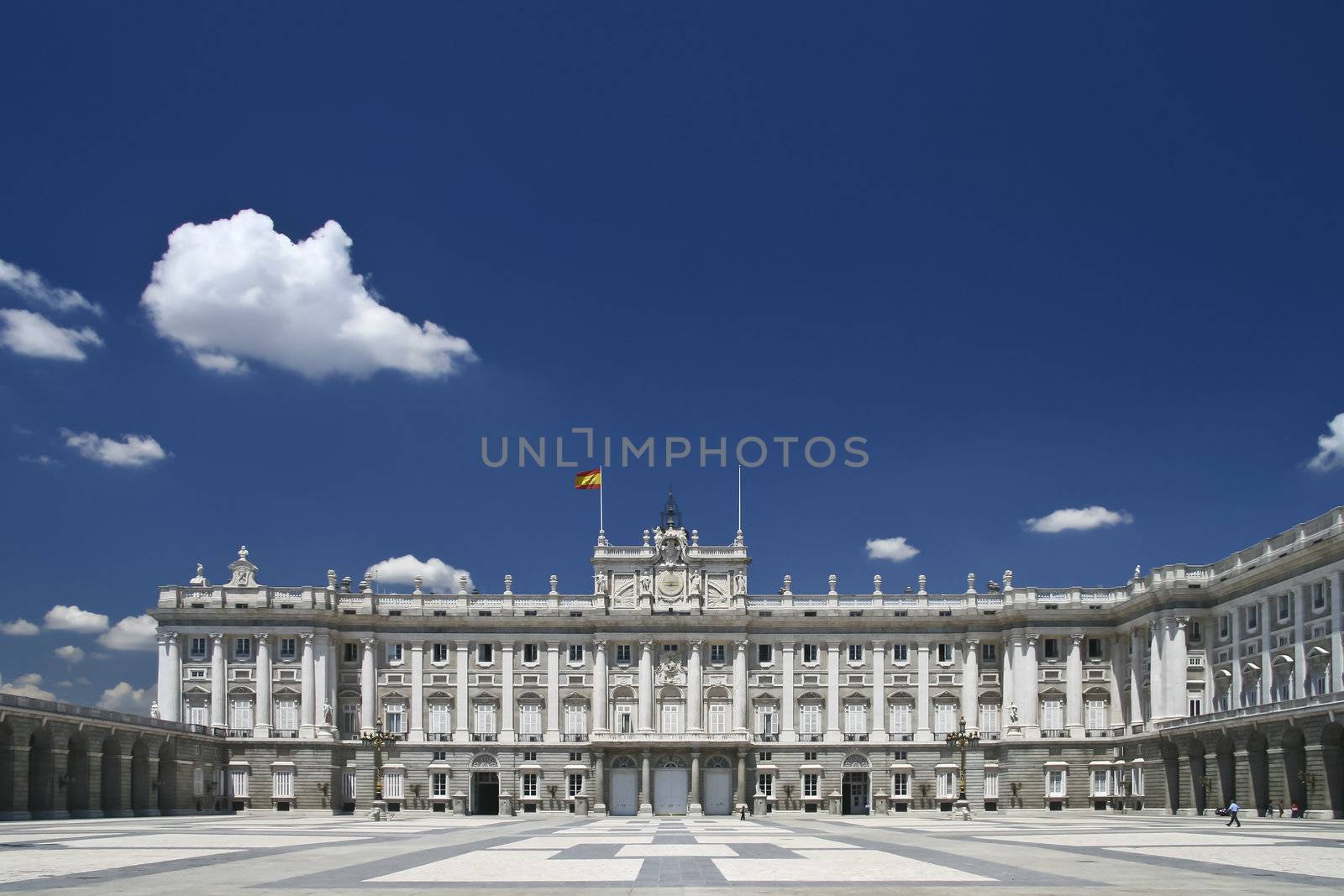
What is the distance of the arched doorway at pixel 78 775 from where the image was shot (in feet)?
268

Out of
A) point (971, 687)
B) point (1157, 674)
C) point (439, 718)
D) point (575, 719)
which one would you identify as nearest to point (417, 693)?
point (439, 718)

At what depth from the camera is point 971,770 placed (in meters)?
109

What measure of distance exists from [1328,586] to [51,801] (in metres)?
74.0

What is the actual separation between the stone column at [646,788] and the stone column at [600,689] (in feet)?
14.7

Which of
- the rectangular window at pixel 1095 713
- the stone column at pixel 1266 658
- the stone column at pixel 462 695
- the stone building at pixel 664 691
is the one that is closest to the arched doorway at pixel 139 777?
the stone building at pixel 664 691

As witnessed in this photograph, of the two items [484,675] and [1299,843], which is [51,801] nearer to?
[484,675]

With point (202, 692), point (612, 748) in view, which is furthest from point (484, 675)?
point (202, 692)

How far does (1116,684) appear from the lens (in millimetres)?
106938

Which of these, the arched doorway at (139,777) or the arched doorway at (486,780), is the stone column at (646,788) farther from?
the arched doorway at (139,777)

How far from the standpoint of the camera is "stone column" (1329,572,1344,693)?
76875 mm

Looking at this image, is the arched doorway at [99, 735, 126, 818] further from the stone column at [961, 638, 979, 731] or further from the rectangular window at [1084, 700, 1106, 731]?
the rectangular window at [1084, 700, 1106, 731]

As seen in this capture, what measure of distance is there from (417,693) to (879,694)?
37.3 metres

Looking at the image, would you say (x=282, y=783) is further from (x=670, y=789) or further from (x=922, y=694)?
(x=922, y=694)

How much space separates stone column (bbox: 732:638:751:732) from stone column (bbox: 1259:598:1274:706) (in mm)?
39756
